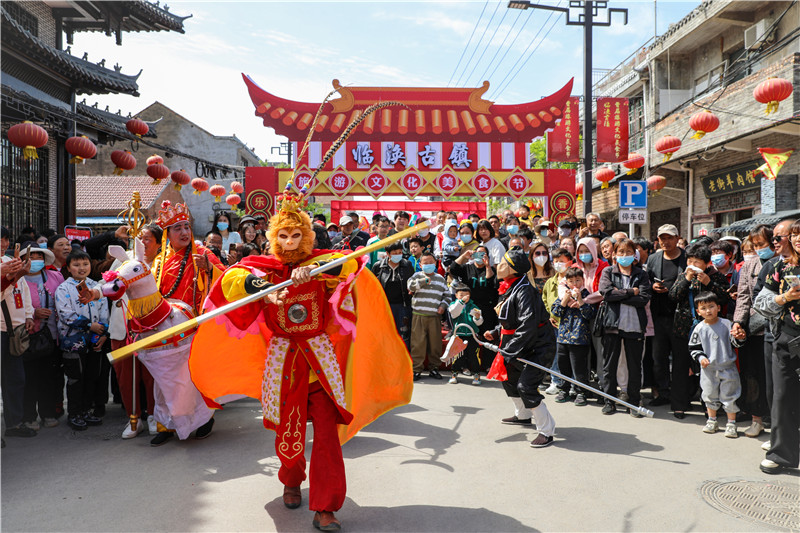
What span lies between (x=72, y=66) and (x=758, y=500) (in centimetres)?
1549

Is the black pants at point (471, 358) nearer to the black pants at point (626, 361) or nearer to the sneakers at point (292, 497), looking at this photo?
the black pants at point (626, 361)

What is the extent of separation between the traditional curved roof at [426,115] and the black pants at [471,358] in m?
7.99

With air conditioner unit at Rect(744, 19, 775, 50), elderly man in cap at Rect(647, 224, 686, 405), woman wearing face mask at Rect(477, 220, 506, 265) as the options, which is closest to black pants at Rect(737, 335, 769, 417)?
elderly man in cap at Rect(647, 224, 686, 405)

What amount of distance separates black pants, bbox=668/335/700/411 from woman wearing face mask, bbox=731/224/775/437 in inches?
19.1

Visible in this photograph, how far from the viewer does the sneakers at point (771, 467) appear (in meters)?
4.24

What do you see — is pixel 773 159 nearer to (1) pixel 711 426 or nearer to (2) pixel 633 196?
(2) pixel 633 196

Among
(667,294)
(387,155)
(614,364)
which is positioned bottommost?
(614,364)

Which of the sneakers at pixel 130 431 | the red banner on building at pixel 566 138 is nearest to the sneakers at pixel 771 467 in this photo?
the sneakers at pixel 130 431

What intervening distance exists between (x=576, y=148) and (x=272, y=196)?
329 inches

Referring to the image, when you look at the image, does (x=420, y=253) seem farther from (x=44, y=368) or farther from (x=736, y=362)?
(x=44, y=368)

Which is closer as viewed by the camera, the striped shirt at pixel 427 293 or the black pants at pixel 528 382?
the black pants at pixel 528 382

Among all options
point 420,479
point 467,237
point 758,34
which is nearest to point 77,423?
point 420,479

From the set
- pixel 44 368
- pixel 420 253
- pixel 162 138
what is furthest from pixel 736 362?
pixel 162 138

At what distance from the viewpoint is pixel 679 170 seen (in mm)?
17422
